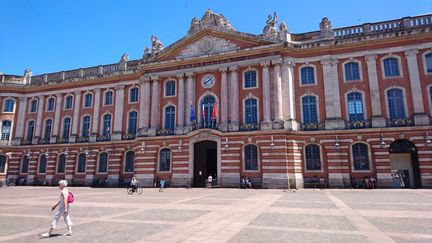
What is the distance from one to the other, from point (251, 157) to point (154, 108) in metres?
12.3

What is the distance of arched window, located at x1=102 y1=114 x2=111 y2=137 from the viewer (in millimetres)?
38031

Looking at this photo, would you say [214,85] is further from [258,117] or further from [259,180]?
[259,180]

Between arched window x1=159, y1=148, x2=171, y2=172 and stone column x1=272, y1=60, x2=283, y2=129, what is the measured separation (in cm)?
1179

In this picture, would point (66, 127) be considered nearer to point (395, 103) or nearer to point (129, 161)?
point (129, 161)

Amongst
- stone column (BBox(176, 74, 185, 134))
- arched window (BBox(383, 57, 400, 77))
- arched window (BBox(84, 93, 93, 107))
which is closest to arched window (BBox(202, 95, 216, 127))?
stone column (BBox(176, 74, 185, 134))

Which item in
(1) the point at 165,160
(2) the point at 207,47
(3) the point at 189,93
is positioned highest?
(2) the point at 207,47

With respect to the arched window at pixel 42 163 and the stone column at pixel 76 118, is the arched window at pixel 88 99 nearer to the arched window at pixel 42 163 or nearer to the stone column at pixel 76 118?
the stone column at pixel 76 118

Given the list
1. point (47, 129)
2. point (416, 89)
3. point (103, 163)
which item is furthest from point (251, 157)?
point (47, 129)

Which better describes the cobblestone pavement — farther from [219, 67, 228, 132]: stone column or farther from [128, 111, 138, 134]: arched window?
[128, 111, 138, 134]: arched window

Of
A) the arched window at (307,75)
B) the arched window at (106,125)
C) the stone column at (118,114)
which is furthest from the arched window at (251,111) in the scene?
the arched window at (106,125)

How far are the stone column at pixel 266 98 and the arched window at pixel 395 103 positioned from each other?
1119 centimetres

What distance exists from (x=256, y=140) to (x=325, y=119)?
7.09m

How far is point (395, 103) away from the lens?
2809cm

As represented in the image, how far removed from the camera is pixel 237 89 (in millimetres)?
31453
